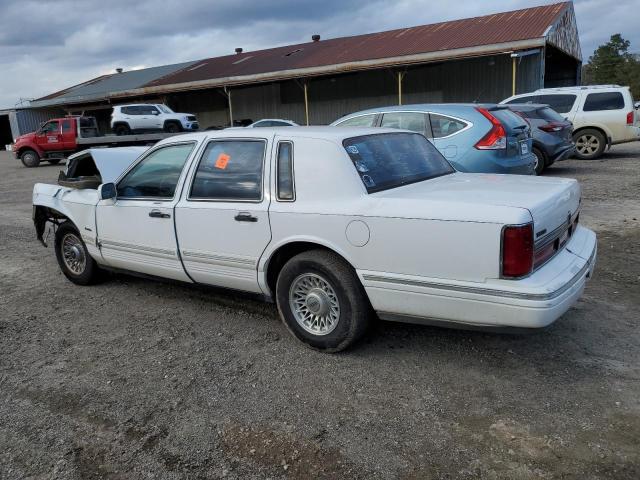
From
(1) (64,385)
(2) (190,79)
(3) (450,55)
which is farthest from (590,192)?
(2) (190,79)

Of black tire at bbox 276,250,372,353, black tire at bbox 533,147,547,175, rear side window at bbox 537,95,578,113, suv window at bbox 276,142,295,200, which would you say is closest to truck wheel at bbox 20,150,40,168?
rear side window at bbox 537,95,578,113

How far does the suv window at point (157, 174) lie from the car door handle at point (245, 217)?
0.82 meters

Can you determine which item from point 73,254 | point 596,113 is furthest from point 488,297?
point 596,113

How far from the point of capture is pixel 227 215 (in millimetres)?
4035

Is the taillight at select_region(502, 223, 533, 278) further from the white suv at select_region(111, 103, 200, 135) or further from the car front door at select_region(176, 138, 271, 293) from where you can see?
the white suv at select_region(111, 103, 200, 135)

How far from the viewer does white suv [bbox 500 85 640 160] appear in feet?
42.5

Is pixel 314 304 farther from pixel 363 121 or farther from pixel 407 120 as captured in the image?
pixel 363 121

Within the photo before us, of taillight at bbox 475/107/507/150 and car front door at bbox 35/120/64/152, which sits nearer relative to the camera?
taillight at bbox 475/107/507/150

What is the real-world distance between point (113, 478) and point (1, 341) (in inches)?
92.9

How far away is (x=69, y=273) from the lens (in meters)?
5.73

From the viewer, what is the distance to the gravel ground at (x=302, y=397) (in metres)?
2.70

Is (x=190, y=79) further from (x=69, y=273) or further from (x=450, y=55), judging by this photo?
(x=69, y=273)

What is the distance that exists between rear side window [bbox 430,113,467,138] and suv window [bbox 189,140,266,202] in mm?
4020

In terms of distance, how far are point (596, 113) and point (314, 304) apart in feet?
39.3
